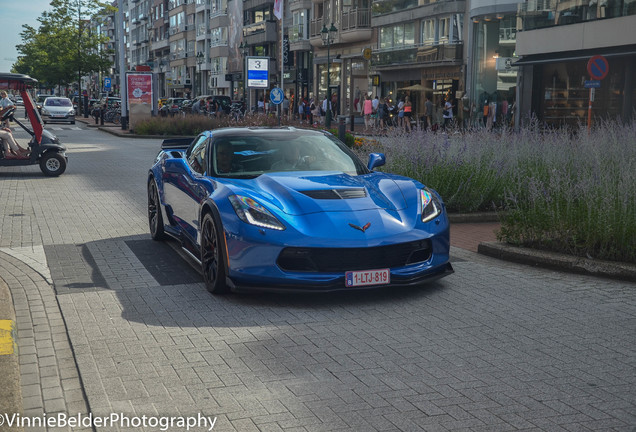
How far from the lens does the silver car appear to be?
4831 centimetres

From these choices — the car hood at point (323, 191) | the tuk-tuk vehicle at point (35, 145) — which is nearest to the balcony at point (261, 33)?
the tuk-tuk vehicle at point (35, 145)

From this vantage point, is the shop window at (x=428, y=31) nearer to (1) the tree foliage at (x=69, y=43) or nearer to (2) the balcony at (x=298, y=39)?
(2) the balcony at (x=298, y=39)

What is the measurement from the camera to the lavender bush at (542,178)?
7.79m

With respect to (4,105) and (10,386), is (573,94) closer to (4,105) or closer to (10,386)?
(4,105)

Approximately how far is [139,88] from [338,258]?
→ 110 ft

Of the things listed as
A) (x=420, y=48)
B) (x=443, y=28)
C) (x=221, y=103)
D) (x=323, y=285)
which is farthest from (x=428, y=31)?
(x=323, y=285)

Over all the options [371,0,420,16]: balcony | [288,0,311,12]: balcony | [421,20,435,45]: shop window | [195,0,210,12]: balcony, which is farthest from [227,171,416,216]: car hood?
[195,0,210,12]: balcony

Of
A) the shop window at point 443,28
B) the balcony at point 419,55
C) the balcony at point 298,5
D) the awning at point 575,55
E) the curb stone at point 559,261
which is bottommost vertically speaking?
the curb stone at point 559,261

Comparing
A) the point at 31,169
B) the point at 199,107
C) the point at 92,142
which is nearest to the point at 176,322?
the point at 31,169

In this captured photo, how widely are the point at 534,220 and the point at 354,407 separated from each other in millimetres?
4785

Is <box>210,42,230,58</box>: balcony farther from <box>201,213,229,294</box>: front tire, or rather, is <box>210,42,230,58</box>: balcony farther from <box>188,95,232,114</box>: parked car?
<box>201,213,229,294</box>: front tire

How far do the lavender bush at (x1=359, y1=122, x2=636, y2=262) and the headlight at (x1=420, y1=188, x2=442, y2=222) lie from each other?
1.64 m

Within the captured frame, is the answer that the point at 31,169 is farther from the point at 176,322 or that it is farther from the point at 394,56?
the point at 394,56

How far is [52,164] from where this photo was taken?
17.8m
